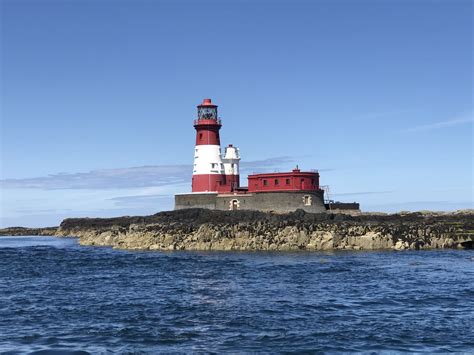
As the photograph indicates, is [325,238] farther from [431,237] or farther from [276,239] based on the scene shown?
[431,237]

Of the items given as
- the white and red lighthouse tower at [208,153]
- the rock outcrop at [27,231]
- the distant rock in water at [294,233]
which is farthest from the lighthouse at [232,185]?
the rock outcrop at [27,231]

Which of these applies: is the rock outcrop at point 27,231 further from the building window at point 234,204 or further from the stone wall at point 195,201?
the building window at point 234,204

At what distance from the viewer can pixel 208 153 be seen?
60.4m

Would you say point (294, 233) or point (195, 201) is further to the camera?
point (195, 201)

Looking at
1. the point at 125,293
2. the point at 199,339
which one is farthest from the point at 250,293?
the point at 199,339

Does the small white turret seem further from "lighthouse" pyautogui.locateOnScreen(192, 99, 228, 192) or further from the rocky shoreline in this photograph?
the rocky shoreline

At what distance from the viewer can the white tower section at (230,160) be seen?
6256 centimetres

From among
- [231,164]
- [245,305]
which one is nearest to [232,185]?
[231,164]

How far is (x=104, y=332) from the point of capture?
1767 centimetres

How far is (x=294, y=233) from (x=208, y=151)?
67.0 feet

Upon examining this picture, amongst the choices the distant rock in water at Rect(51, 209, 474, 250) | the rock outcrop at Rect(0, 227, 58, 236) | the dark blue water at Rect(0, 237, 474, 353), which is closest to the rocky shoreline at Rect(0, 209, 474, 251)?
the distant rock in water at Rect(51, 209, 474, 250)

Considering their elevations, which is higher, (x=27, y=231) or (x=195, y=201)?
(x=195, y=201)

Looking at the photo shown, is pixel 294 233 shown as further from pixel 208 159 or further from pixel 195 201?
pixel 195 201

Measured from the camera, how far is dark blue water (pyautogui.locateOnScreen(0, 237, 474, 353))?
1638 cm
